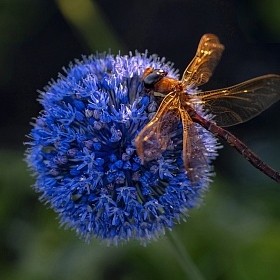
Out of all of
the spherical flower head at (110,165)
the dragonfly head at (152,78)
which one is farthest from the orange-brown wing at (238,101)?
the dragonfly head at (152,78)

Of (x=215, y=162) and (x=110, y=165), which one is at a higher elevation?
(x=215, y=162)

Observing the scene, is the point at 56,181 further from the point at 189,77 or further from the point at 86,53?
the point at 86,53

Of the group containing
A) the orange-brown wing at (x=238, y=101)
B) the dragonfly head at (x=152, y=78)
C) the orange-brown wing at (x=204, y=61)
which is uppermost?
the orange-brown wing at (x=204, y=61)

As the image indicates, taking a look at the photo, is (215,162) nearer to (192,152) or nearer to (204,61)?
(204,61)

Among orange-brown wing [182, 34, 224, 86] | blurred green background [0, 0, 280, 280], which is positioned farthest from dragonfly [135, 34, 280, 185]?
blurred green background [0, 0, 280, 280]

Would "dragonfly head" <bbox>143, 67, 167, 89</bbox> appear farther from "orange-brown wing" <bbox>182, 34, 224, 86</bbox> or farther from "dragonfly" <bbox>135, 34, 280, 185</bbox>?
"orange-brown wing" <bbox>182, 34, 224, 86</bbox>

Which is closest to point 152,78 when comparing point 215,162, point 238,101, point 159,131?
point 159,131

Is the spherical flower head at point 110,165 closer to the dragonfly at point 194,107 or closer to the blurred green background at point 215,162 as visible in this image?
the dragonfly at point 194,107
